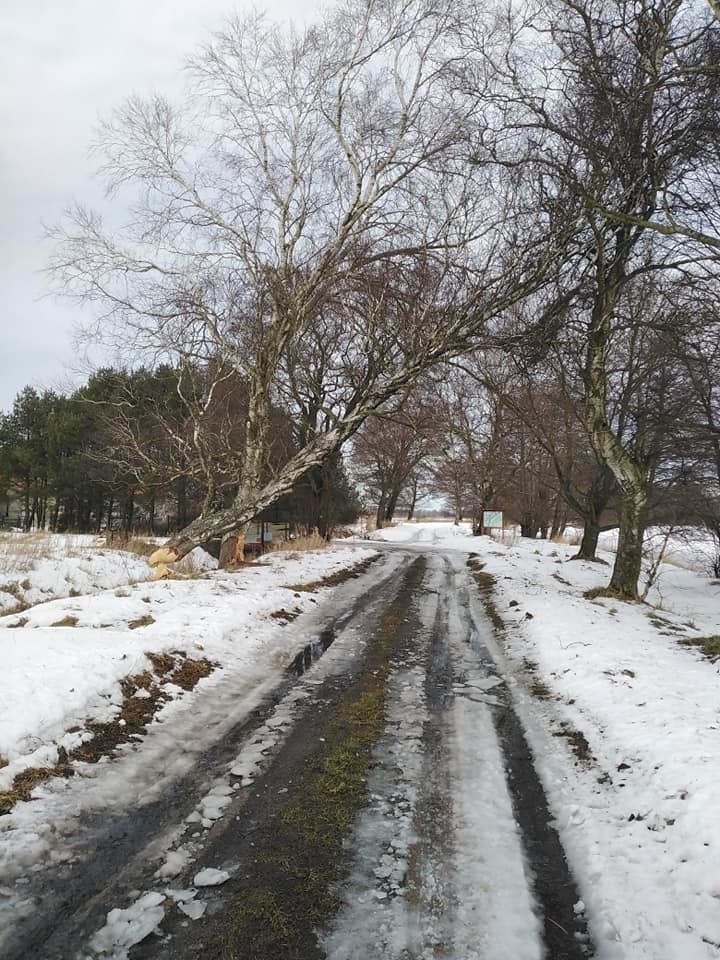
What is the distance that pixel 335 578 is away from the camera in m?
12.0

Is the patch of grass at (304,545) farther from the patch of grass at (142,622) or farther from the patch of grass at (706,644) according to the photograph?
the patch of grass at (706,644)

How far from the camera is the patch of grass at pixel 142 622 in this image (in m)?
6.32

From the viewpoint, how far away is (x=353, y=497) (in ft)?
125

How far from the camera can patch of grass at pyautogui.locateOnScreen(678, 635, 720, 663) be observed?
20.7 ft

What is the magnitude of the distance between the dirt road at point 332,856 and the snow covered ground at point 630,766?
7.1 inches

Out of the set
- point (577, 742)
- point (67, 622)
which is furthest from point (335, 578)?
point (577, 742)

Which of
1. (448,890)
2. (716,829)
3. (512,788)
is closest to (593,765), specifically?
(512,788)

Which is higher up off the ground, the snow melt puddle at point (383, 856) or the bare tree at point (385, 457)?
the bare tree at point (385, 457)

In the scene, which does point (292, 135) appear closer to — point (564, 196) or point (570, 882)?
point (564, 196)

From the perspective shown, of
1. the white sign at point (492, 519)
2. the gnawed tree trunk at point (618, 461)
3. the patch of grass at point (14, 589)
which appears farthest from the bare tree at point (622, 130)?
the white sign at point (492, 519)

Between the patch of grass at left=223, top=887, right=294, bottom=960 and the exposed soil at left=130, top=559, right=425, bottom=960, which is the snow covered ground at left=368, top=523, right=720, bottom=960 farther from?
the patch of grass at left=223, top=887, right=294, bottom=960

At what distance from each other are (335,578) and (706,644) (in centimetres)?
713

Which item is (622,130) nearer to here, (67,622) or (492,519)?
(67,622)

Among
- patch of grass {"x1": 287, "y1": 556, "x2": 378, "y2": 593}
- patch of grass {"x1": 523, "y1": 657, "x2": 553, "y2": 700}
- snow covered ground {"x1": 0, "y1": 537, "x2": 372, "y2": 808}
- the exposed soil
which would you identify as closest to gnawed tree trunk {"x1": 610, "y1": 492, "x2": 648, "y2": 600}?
patch of grass {"x1": 523, "y1": 657, "x2": 553, "y2": 700}
